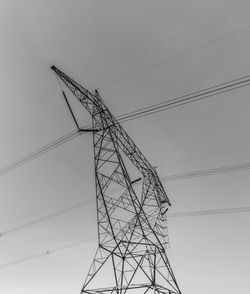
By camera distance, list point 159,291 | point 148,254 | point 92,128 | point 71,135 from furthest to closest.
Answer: point 71,135 → point 92,128 → point 148,254 → point 159,291

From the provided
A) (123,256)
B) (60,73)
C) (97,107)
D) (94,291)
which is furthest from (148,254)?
(60,73)

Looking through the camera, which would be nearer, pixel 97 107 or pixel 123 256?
pixel 123 256

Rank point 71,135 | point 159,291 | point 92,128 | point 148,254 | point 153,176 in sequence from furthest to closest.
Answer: point 153,176
point 71,135
point 92,128
point 148,254
point 159,291

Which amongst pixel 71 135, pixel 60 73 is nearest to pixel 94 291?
pixel 71 135

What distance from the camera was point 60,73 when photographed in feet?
46.2

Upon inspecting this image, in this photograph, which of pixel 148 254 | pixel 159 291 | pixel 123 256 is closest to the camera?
pixel 159 291

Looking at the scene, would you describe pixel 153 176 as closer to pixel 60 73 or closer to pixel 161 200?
pixel 161 200

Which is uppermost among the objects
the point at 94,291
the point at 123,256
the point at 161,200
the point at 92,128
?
the point at 92,128

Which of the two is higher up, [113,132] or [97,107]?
[97,107]

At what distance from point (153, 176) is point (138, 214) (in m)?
5.23

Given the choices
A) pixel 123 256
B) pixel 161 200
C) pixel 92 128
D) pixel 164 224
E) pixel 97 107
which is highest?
pixel 97 107

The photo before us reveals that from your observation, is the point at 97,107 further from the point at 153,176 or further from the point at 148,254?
the point at 148,254

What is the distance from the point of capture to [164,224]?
16016 millimetres

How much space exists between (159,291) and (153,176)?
7.55 m
